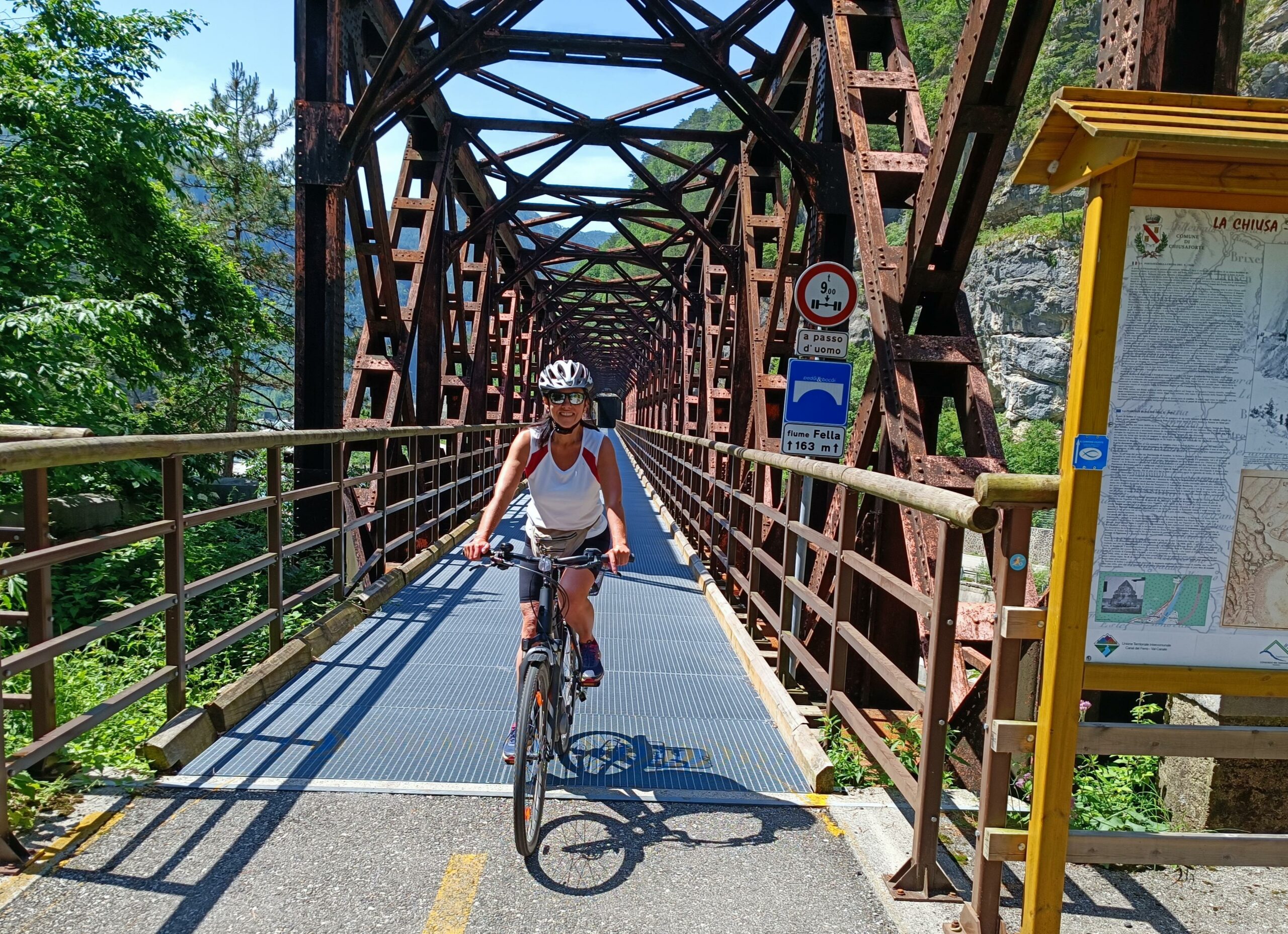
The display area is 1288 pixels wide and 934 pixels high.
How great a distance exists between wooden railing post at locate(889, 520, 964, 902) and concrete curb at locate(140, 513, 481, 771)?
282 centimetres

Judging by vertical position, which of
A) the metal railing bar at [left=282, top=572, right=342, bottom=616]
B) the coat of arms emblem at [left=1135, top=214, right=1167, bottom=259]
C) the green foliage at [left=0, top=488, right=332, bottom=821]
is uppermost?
the coat of arms emblem at [left=1135, top=214, right=1167, bottom=259]

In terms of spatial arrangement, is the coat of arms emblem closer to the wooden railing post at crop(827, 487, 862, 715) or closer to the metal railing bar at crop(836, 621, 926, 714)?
the metal railing bar at crop(836, 621, 926, 714)

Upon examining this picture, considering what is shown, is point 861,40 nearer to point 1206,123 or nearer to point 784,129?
point 784,129

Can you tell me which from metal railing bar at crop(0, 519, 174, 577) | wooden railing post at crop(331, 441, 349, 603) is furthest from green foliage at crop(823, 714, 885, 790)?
wooden railing post at crop(331, 441, 349, 603)

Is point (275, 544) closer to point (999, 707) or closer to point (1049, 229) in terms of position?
point (999, 707)

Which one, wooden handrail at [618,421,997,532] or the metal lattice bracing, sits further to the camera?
the metal lattice bracing

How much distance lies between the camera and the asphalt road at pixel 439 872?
2.57 metres

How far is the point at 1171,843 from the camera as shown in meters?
2.22

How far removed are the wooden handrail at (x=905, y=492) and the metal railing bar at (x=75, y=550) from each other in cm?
275

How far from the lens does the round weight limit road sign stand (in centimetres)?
572

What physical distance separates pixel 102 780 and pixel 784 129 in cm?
647

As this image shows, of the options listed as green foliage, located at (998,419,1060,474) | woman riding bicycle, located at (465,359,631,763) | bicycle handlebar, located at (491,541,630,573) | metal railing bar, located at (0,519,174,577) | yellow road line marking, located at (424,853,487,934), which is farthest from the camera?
green foliage, located at (998,419,1060,474)

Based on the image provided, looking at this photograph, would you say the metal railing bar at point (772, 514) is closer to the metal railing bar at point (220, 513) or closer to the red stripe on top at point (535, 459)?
the red stripe on top at point (535, 459)

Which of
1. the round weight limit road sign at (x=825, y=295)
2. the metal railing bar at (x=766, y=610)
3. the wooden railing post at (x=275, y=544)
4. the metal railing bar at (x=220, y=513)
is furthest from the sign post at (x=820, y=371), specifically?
the metal railing bar at (x=220, y=513)
